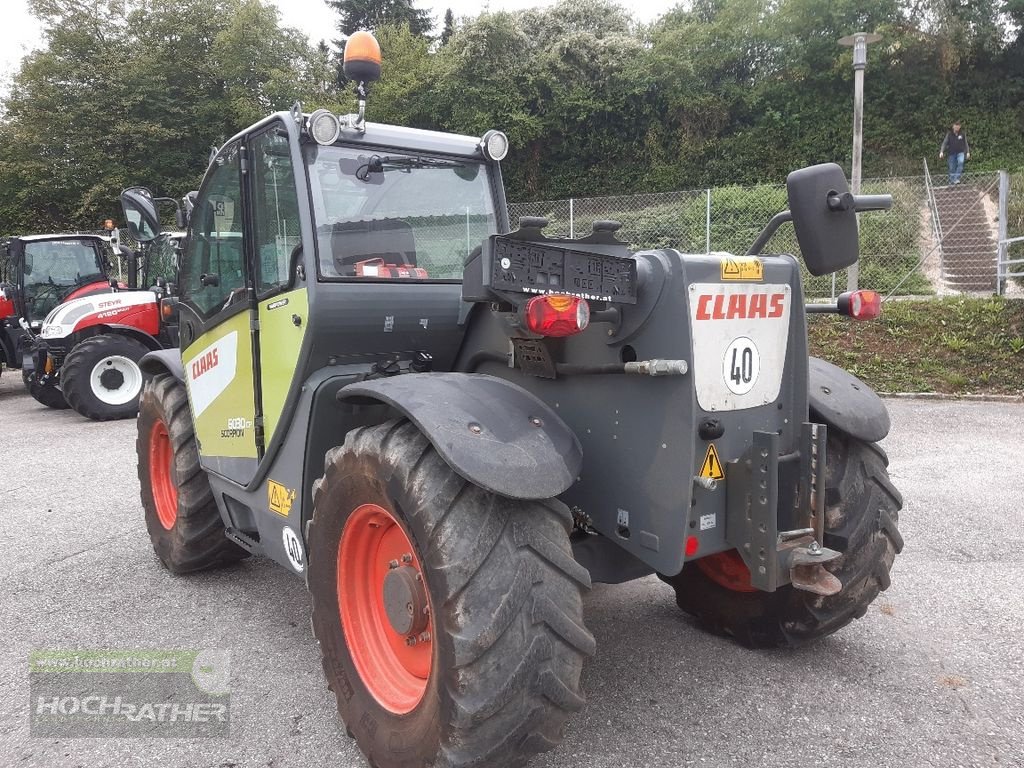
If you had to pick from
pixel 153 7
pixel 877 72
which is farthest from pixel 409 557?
pixel 153 7

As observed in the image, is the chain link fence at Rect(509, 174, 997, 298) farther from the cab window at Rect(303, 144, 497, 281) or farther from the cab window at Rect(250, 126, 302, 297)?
the cab window at Rect(250, 126, 302, 297)

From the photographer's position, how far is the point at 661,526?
7.56 ft

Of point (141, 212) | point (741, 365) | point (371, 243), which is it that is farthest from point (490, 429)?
point (141, 212)

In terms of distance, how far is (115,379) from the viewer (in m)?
10.2

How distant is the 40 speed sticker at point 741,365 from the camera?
2338 millimetres

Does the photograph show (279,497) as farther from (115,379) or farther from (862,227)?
(862,227)

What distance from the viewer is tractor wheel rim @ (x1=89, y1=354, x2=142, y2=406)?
10.0m

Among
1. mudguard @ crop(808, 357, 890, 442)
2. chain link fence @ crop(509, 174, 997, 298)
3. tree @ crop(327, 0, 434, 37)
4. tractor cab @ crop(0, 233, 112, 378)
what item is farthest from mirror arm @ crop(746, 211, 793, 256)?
tree @ crop(327, 0, 434, 37)

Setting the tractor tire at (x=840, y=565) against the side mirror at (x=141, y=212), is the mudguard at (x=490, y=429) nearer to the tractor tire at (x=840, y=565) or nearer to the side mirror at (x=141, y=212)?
the tractor tire at (x=840, y=565)

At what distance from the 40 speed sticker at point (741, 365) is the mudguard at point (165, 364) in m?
3.04

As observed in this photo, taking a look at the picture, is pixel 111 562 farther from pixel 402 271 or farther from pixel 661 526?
pixel 661 526

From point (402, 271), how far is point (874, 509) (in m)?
2.07

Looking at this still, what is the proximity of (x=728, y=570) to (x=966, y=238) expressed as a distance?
12.4 metres

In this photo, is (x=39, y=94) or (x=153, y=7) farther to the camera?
(x=153, y=7)
